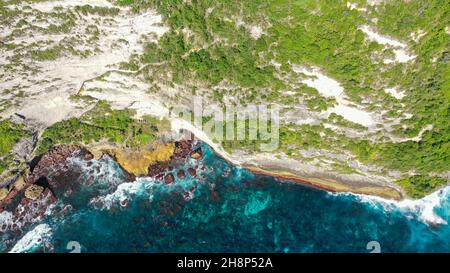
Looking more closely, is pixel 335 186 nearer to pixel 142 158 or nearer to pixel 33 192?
pixel 142 158

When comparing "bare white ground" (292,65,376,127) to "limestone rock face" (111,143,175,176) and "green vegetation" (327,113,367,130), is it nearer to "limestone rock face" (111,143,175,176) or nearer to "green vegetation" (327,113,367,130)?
"green vegetation" (327,113,367,130)

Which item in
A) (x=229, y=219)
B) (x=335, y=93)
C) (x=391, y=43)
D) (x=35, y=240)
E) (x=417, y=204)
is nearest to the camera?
(x=391, y=43)

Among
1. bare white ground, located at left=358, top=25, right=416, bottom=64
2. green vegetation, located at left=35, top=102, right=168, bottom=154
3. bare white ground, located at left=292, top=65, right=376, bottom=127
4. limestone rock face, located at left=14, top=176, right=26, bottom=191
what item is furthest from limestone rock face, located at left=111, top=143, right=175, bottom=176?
bare white ground, located at left=358, top=25, right=416, bottom=64

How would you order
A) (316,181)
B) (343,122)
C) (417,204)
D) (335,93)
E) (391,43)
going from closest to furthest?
(391,43) < (335,93) < (343,122) < (417,204) < (316,181)

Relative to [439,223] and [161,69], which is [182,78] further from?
[439,223]

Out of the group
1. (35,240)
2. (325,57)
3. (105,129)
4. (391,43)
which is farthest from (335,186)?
(35,240)

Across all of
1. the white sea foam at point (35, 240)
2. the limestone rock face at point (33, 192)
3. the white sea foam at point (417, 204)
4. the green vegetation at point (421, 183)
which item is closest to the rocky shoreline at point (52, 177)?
the limestone rock face at point (33, 192)
